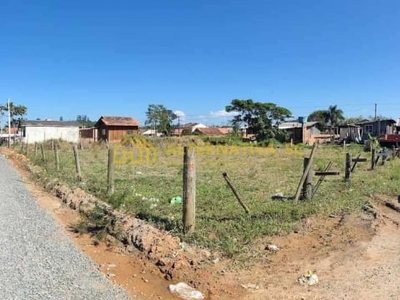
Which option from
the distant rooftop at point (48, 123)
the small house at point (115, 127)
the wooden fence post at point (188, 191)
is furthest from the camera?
the small house at point (115, 127)

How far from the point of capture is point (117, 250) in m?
5.47

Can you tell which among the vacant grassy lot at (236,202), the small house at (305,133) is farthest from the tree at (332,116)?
the vacant grassy lot at (236,202)

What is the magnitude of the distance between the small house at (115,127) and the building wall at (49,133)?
337 cm

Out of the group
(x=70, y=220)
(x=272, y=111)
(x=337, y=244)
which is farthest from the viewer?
(x=272, y=111)

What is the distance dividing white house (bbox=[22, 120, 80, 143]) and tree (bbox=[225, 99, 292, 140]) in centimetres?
2100

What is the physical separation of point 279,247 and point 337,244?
2.89 ft

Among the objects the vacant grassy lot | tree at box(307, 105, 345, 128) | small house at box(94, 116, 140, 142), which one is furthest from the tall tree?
the vacant grassy lot

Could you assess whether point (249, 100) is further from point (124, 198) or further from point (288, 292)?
point (288, 292)

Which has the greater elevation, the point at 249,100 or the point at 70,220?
the point at 249,100

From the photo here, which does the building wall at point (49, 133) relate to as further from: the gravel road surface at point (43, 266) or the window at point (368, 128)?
the gravel road surface at point (43, 266)

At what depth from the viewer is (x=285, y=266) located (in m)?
4.70

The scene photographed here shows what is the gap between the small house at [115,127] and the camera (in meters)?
47.1

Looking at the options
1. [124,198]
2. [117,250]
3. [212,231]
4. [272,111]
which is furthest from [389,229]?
[272,111]

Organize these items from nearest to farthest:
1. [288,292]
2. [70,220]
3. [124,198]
A: [288,292] < [70,220] < [124,198]
